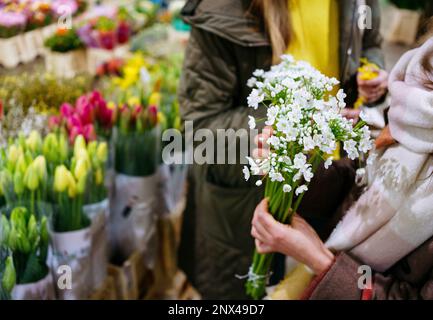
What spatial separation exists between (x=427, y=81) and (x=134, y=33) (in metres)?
2.70

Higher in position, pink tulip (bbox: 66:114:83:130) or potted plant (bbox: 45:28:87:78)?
pink tulip (bbox: 66:114:83:130)

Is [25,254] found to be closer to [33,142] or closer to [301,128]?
[33,142]

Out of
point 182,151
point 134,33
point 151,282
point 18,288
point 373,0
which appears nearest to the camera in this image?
point 18,288

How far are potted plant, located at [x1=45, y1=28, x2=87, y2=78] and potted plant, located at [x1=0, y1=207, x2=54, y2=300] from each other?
0.94 metres

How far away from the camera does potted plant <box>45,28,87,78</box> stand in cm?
233

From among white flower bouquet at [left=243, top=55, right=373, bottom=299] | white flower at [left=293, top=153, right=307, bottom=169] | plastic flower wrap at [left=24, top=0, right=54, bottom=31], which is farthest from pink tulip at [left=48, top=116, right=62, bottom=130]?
white flower at [left=293, top=153, right=307, bottom=169]

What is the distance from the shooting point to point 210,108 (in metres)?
1.53

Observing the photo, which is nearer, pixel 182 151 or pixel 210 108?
pixel 210 108

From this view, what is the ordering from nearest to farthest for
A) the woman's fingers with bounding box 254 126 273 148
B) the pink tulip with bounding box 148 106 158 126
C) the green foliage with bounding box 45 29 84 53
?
the woman's fingers with bounding box 254 126 273 148
the pink tulip with bounding box 148 106 158 126
the green foliage with bounding box 45 29 84 53

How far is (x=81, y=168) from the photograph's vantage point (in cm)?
150

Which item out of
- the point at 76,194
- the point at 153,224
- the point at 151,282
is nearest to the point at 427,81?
the point at 76,194

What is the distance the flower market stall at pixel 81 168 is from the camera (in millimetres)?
1407

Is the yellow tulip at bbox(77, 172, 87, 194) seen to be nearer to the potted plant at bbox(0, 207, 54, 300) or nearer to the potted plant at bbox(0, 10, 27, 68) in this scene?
the potted plant at bbox(0, 207, 54, 300)
